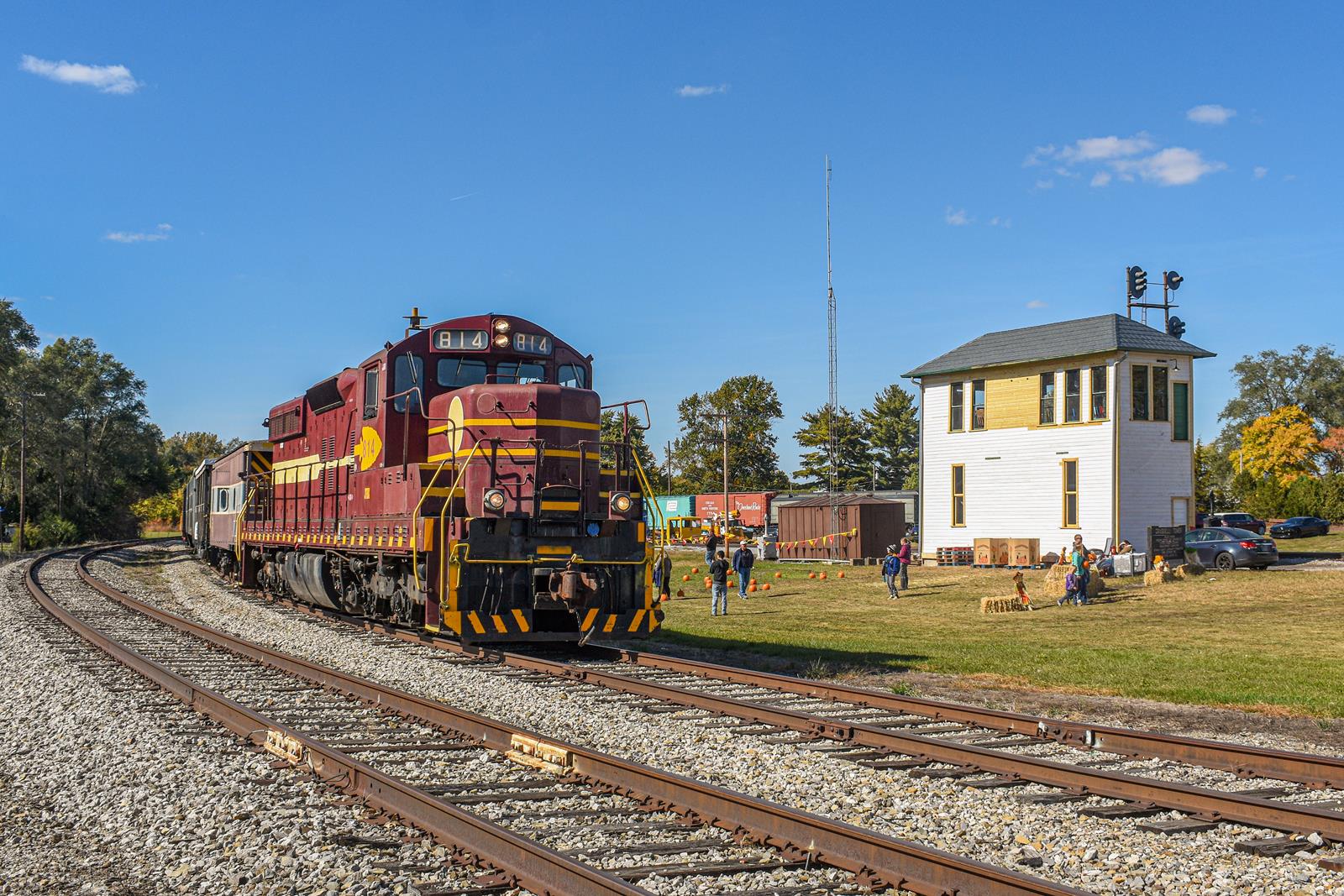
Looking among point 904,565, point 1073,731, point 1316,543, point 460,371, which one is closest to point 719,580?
point 904,565

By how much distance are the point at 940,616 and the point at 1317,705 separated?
445 inches

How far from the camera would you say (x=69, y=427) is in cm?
7312

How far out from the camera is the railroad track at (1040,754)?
6.56 m

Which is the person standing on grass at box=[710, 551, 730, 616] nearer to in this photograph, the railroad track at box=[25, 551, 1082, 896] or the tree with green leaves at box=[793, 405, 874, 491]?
the railroad track at box=[25, 551, 1082, 896]

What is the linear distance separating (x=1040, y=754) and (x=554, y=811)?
3982 mm

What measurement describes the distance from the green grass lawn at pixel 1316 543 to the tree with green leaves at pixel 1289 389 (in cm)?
3474

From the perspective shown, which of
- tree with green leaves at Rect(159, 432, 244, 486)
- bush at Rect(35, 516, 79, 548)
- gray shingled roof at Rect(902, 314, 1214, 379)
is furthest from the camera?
tree with green leaves at Rect(159, 432, 244, 486)

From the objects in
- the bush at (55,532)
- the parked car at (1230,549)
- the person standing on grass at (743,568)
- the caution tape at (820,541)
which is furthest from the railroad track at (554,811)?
the bush at (55,532)

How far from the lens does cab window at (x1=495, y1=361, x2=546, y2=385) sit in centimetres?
1461

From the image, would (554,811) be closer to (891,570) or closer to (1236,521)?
(891,570)

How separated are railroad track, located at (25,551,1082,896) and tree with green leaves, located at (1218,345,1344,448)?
88396 millimetres

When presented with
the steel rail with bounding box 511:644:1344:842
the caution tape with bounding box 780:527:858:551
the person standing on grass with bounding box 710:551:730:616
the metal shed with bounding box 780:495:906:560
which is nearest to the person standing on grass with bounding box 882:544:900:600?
the person standing on grass with bounding box 710:551:730:616

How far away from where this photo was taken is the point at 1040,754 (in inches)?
336

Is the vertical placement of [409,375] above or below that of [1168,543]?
above
